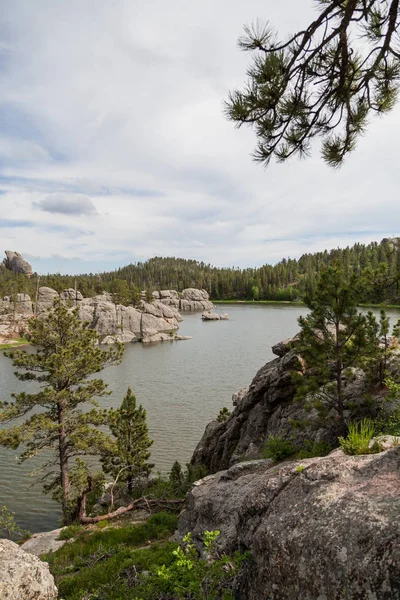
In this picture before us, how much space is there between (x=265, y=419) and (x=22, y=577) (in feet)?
40.0

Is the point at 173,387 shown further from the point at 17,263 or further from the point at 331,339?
the point at 17,263

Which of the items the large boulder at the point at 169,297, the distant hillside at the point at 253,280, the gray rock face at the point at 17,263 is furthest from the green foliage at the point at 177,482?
the gray rock face at the point at 17,263

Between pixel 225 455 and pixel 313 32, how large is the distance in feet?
55.4

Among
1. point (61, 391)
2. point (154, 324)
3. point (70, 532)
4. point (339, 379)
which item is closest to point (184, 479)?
point (70, 532)

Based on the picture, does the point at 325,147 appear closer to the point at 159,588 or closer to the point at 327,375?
the point at 327,375

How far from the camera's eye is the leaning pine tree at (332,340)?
10758mm

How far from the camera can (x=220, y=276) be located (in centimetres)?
19388

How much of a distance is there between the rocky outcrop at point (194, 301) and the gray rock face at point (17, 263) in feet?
278

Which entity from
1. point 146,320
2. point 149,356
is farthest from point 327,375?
point 146,320

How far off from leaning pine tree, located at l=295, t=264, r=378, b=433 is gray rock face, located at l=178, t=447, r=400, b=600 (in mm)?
4518

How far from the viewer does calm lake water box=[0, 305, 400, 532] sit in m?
21.8

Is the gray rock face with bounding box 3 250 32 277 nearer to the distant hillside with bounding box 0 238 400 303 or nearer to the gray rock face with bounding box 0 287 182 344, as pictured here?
the distant hillside with bounding box 0 238 400 303

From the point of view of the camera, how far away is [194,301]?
513 feet

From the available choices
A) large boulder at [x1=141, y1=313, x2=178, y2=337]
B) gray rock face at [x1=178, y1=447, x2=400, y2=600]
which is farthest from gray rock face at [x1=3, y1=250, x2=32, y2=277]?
gray rock face at [x1=178, y1=447, x2=400, y2=600]
